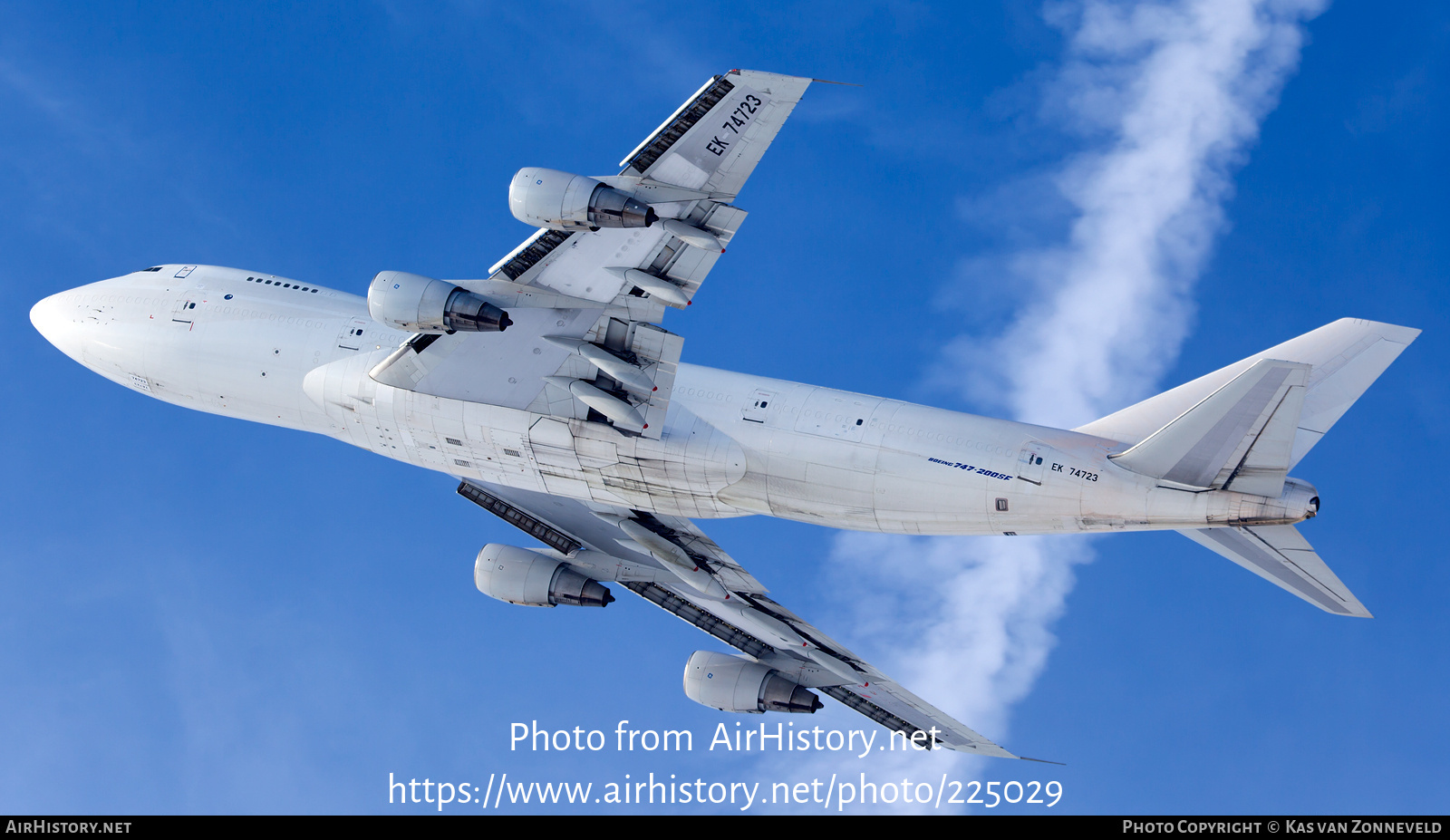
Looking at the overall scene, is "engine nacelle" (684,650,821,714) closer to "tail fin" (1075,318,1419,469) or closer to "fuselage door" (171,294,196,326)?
"tail fin" (1075,318,1419,469)

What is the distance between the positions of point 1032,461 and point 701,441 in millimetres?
7278

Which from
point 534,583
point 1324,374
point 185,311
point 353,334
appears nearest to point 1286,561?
point 1324,374

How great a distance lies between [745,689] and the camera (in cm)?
3325

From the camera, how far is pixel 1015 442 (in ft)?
84.2

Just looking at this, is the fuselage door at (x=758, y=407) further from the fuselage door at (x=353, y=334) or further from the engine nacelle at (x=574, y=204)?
the fuselage door at (x=353, y=334)

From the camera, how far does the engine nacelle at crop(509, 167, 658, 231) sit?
22.1 metres

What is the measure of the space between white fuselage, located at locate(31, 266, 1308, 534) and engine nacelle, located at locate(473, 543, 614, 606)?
4.35 m

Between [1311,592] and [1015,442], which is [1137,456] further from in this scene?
[1311,592]

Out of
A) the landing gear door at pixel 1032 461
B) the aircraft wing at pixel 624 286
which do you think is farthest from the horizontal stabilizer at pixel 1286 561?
the aircraft wing at pixel 624 286

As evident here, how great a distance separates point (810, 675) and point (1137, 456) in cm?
1272

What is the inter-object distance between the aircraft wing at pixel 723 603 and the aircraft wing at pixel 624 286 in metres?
5.61

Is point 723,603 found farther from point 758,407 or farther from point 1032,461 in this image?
A: point 1032,461

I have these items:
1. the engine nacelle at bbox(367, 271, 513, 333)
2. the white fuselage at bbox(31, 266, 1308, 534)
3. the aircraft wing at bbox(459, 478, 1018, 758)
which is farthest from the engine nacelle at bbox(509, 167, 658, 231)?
the aircraft wing at bbox(459, 478, 1018, 758)
